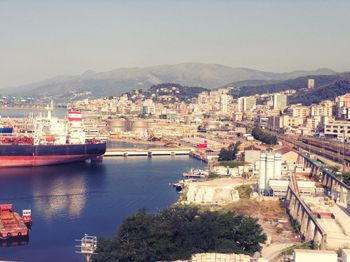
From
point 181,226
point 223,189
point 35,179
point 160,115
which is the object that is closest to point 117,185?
point 35,179

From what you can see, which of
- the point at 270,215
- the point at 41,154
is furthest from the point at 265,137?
the point at 270,215

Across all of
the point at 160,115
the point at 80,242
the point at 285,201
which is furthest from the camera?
the point at 160,115

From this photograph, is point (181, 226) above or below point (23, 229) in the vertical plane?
above

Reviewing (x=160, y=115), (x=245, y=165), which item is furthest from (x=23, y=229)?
(x=160, y=115)

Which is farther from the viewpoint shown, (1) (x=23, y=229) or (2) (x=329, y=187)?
(2) (x=329, y=187)

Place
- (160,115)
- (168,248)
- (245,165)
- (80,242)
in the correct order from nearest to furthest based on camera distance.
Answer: (168,248)
(80,242)
(245,165)
(160,115)

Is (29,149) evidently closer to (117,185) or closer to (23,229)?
(117,185)
